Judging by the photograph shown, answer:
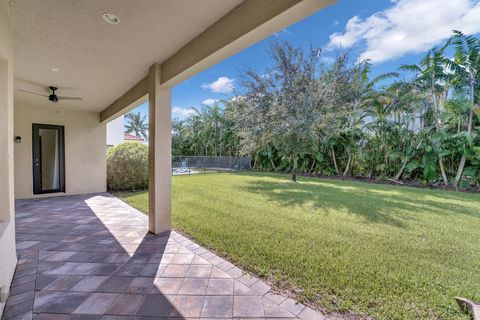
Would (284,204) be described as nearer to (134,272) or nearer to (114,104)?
(134,272)

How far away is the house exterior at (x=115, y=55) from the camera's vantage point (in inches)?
80.0

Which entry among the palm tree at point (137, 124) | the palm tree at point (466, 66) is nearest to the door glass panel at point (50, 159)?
the palm tree at point (466, 66)

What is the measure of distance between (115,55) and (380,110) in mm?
11543

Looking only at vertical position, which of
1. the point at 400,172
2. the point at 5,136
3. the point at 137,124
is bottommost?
the point at 400,172

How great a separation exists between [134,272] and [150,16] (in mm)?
2839

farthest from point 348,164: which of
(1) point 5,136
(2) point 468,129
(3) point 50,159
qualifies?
(3) point 50,159

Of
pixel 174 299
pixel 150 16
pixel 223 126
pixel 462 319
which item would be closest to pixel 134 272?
pixel 174 299

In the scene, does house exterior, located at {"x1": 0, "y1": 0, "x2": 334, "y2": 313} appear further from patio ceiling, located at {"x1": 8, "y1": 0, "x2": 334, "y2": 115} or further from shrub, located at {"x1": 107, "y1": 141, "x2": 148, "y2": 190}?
shrub, located at {"x1": 107, "y1": 141, "x2": 148, "y2": 190}

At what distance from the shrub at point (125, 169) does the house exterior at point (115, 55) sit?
84.6 inches

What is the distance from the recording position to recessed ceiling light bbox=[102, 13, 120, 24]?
87.4 inches

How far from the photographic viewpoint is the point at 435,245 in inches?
127

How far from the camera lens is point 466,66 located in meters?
8.06

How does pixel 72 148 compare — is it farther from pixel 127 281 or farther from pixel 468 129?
pixel 468 129

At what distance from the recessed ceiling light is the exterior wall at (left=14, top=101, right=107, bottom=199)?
216 inches
